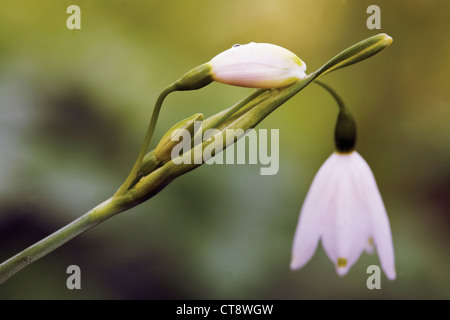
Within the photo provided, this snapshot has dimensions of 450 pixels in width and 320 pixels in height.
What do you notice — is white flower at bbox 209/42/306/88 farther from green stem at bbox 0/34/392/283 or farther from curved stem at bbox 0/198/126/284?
curved stem at bbox 0/198/126/284

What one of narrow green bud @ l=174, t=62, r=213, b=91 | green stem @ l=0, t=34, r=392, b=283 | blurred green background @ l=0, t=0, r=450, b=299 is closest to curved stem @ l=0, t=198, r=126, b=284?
green stem @ l=0, t=34, r=392, b=283

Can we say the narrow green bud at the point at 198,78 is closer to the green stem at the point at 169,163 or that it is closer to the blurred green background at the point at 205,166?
the green stem at the point at 169,163

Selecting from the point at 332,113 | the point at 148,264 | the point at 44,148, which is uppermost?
the point at 332,113

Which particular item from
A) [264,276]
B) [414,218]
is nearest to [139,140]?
[264,276]

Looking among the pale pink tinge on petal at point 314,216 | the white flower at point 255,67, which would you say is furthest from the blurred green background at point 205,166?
the white flower at point 255,67

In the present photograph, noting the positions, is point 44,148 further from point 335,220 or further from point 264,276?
point 335,220
